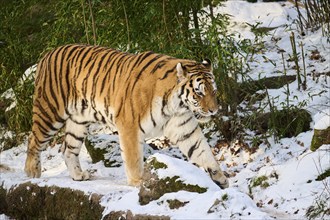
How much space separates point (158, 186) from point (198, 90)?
1146 mm

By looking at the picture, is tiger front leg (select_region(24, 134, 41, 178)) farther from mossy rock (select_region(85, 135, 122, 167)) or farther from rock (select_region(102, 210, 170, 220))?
rock (select_region(102, 210, 170, 220))

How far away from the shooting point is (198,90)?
6230 millimetres

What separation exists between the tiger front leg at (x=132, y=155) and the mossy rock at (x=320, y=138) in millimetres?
1465

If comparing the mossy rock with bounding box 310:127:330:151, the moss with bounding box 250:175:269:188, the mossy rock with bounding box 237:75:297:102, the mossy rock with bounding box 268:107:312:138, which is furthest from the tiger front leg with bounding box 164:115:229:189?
the mossy rock with bounding box 237:75:297:102

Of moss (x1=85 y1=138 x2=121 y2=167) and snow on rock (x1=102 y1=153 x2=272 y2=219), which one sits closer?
snow on rock (x1=102 y1=153 x2=272 y2=219)

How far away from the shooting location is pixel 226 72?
317 inches

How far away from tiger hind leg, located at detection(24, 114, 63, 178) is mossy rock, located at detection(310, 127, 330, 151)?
2341mm

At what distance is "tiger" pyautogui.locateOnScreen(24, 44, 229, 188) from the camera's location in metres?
6.32

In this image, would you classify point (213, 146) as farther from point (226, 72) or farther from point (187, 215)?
point (187, 215)

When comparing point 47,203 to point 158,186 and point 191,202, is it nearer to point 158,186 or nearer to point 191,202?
point 158,186

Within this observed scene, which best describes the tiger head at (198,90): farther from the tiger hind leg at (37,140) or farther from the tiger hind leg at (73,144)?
the tiger hind leg at (37,140)

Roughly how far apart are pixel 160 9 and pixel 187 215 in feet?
12.2

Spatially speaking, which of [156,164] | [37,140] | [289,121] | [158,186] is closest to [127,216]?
[158,186]

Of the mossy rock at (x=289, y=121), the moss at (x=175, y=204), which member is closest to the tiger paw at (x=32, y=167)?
the mossy rock at (x=289, y=121)
